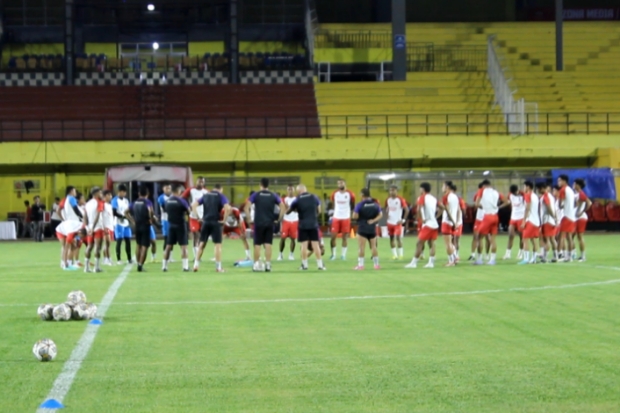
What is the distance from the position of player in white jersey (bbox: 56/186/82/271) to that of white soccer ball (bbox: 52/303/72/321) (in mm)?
12655

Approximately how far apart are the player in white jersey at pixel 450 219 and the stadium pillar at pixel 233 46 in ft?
113

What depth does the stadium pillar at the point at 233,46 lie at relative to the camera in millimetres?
60312

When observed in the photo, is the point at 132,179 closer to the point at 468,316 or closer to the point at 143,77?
the point at 143,77

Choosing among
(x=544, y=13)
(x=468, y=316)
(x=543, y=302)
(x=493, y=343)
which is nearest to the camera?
(x=493, y=343)

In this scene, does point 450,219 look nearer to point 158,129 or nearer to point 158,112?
point 158,129

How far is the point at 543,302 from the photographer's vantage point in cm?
1661

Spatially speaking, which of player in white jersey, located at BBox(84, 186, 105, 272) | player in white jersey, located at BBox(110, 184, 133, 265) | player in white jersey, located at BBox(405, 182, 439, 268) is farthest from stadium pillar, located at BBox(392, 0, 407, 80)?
player in white jersey, located at BBox(84, 186, 105, 272)

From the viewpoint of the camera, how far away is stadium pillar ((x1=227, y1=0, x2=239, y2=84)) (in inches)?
2375

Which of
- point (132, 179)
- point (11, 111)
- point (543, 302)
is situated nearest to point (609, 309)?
point (543, 302)

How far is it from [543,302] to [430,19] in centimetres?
5121

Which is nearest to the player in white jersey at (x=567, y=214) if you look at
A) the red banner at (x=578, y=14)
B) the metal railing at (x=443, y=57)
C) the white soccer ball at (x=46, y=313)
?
the white soccer ball at (x=46, y=313)

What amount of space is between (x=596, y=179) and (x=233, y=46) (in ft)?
67.2

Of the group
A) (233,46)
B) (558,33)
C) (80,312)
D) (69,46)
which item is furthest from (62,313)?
(69,46)

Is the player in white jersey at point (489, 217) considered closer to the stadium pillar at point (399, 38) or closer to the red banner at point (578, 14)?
the stadium pillar at point (399, 38)
